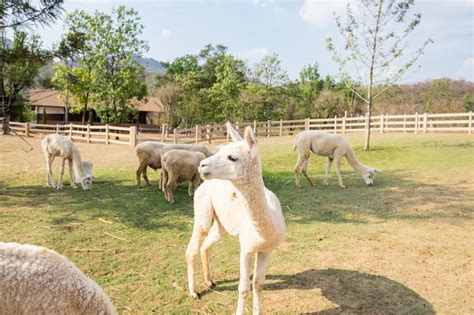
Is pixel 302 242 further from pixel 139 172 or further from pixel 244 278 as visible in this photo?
pixel 139 172

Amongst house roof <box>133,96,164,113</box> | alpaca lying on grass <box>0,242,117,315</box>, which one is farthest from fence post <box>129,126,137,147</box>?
house roof <box>133,96,164,113</box>

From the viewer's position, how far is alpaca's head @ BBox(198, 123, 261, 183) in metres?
3.29

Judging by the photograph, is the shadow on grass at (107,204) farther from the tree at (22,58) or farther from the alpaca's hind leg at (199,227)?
the tree at (22,58)

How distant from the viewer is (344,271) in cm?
500

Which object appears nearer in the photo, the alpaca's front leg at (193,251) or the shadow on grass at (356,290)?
the shadow on grass at (356,290)

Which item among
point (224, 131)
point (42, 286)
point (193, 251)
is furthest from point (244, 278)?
point (224, 131)

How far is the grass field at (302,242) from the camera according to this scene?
171 inches

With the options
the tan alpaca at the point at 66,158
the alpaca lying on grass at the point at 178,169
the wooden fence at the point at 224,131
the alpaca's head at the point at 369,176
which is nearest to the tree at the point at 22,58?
the tan alpaca at the point at 66,158

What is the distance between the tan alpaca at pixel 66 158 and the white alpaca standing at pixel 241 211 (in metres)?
6.45

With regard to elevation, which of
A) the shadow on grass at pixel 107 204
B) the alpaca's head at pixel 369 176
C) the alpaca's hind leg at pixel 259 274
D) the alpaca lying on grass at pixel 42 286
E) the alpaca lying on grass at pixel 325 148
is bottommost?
the shadow on grass at pixel 107 204

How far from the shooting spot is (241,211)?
13.1ft

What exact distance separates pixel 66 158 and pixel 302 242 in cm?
762

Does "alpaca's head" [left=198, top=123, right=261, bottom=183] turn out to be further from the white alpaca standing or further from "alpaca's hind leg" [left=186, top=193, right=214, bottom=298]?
"alpaca's hind leg" [left=186, top=193, right=214, bottom=298]

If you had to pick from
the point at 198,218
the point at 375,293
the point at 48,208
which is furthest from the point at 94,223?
the point at 375,293
